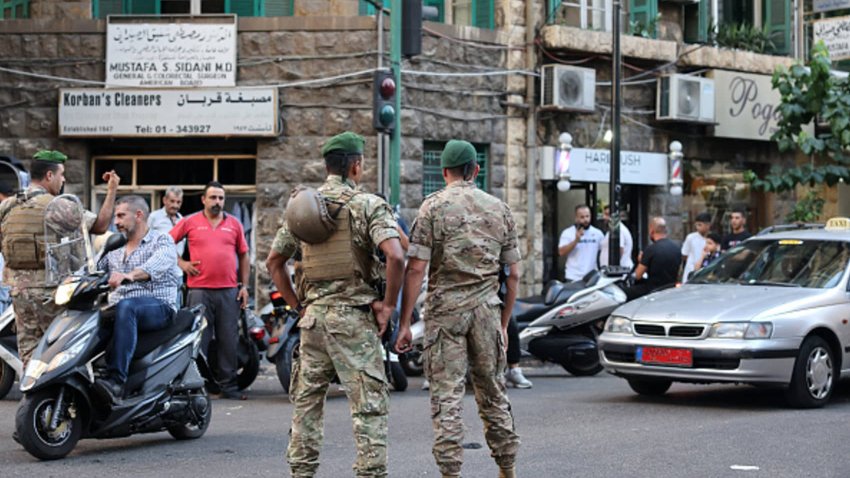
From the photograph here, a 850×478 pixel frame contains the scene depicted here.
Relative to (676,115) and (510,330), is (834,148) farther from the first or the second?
(510,330)

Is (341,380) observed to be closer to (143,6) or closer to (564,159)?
(143,6)

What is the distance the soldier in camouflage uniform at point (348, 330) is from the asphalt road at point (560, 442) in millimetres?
1411

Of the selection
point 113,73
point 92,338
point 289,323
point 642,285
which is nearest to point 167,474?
point 92,338

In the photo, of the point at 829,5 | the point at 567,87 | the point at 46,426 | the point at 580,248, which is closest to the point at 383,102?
the point at 580,248

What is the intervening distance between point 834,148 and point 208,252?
11.1 meters

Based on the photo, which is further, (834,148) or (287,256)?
(834,148)

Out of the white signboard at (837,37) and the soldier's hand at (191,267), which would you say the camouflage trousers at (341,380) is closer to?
the soldier's hand at (191,267)

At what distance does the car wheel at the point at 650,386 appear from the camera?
12.0m

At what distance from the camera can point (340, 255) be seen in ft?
21.5

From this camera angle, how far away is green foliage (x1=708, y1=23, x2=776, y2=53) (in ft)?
77.0

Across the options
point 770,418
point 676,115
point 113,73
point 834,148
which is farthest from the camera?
point 676,115

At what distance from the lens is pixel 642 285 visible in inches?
601

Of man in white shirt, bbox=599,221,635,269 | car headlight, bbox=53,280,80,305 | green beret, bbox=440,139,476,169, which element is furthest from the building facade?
green beret, bbox=440,139,476,169

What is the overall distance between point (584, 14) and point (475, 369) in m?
15.1
